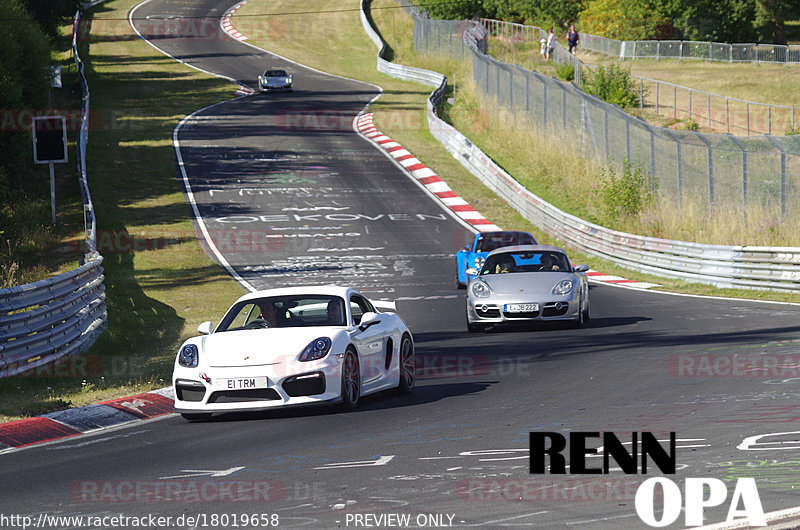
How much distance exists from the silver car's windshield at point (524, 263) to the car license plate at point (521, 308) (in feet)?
4.17

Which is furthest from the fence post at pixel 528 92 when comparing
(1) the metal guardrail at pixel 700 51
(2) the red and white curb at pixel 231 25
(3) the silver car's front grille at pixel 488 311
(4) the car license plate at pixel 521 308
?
(2) the red and white curb at pixel 231 25

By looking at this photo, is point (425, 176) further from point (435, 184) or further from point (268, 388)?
point (268, 388)

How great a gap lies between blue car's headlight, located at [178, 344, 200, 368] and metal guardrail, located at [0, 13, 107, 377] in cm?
326

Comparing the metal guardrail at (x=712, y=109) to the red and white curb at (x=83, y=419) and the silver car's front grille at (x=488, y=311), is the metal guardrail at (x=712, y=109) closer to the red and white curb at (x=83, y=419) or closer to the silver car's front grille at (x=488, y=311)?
the silver car's front grille at (x=488, y=311)

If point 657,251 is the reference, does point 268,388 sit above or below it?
above

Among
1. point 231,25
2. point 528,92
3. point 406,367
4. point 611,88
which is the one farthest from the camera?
point 231,25

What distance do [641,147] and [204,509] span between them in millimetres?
26451

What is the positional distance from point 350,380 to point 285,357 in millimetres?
803

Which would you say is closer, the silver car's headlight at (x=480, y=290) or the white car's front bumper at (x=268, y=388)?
the white car's front bumper at (x=268, y=388)

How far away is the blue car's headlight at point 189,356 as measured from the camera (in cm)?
1122

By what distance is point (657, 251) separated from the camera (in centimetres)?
2731

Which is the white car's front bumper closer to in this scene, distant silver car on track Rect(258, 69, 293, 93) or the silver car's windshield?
the silver car's windshield

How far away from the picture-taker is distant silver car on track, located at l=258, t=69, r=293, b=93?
61.8 meters

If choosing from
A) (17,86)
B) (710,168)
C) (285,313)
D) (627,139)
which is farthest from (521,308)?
(17,86)
